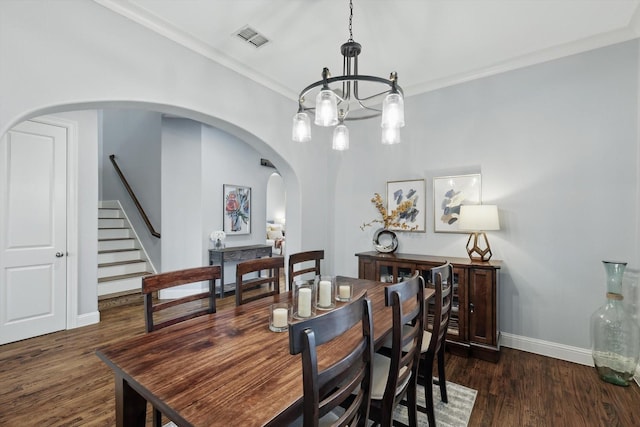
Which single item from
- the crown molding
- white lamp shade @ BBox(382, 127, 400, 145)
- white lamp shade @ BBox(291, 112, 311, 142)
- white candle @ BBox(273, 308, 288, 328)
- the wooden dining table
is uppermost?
the crown molding

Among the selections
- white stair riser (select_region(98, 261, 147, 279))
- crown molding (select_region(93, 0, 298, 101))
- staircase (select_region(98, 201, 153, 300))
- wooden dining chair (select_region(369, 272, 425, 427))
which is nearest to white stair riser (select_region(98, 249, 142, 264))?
staircase (select_region(98, 201, 153, 300))

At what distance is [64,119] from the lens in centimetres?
354

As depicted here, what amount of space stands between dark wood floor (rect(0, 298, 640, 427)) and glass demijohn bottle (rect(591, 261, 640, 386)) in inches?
4.3

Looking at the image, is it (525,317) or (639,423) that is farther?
(525,317)

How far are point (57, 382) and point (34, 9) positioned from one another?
2713 mm

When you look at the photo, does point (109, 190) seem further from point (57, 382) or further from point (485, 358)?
point (485, 358)

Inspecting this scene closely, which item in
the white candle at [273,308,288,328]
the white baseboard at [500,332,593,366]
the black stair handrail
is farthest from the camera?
the black stair handrail

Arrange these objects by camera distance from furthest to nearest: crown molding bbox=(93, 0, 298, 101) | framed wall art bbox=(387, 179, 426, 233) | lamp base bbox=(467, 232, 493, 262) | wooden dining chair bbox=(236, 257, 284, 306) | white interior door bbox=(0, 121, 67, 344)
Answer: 1. framed wall art bbox=(387, 179, 426, 233)
2. white interior door bbox=(0, 121, 67, 344)
3. lamp base bbox=(467, 232, 493, 262)
4. crown molding bbox=(93, 0, 298, 101)
5. wooden dining chair bbox=(236, 257, 284, 306)

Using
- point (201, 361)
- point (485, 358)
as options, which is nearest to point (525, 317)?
point (485, 358)

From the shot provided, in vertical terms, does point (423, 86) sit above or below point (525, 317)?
above

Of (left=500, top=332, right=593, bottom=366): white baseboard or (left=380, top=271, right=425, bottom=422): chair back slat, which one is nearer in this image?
(left=380, top=271, right=425, bottom=422): chair back slat

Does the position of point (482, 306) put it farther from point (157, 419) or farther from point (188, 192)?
point (188, 192)

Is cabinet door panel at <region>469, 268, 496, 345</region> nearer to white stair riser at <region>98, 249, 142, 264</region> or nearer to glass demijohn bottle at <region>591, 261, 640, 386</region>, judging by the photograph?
glass demijohn bottle at <region>591, 261, 640, 386</region>

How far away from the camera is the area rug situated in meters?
1.94
